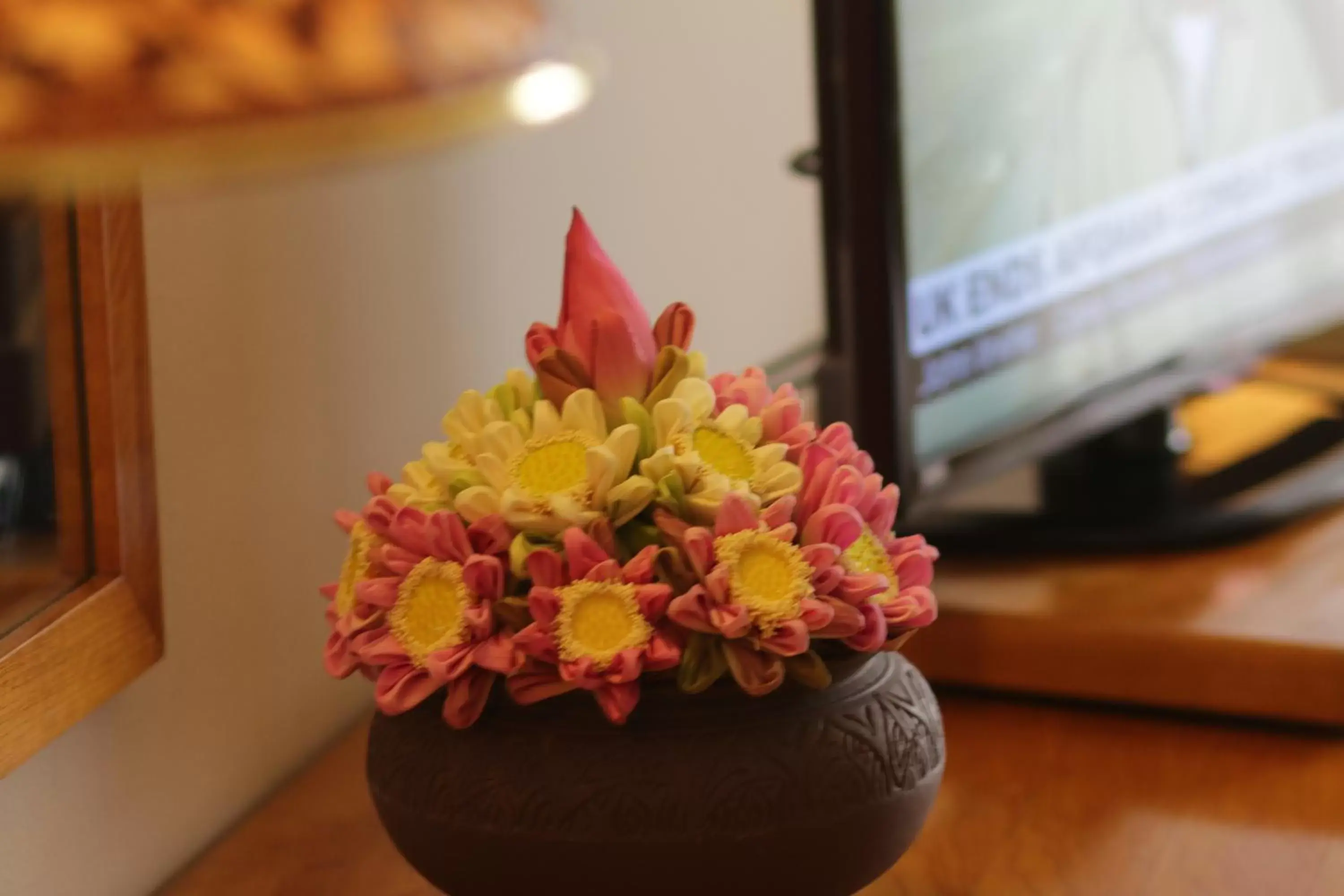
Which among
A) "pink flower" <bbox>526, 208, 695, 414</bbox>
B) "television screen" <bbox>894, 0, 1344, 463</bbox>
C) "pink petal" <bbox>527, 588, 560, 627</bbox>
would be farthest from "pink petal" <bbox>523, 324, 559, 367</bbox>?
"television screen" <bbox>894, 0, 1344, 463</bbox>

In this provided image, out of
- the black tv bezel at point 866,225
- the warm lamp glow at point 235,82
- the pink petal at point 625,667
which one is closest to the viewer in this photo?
the warm lamp glow at point 235,82

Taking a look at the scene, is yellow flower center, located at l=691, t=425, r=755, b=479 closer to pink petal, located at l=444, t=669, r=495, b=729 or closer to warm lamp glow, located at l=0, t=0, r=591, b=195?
pink petal, located at l=444, t=669, r=495, b=729

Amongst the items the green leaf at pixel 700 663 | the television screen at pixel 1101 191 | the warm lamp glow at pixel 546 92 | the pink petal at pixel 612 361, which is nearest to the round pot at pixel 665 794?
the green leaf at pixel 700 663

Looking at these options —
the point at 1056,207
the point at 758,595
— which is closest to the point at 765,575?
the point at 758,595

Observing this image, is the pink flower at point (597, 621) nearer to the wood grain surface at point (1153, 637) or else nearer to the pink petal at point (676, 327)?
the pink petal at point (676, 327)

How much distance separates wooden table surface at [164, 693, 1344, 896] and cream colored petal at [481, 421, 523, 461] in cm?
24

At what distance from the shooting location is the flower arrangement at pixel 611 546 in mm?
496

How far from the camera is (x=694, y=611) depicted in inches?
19.4

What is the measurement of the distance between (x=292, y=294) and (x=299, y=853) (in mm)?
280

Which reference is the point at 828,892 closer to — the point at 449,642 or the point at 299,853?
the point at 449,642

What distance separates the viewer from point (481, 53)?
20cm

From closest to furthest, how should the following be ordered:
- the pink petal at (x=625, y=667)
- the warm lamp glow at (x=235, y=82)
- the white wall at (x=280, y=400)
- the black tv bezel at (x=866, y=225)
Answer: the warm lamp glow at (x=235, y=82) → the pink petal at (x=625, y=667) → the white wall at (x=280, y=400) → the black tv bezel at (x=866, y=225)

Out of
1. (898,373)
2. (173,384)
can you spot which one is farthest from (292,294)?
(898,373)

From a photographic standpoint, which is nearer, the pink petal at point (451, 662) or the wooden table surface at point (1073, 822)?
the pink petal at point (451, 662)
